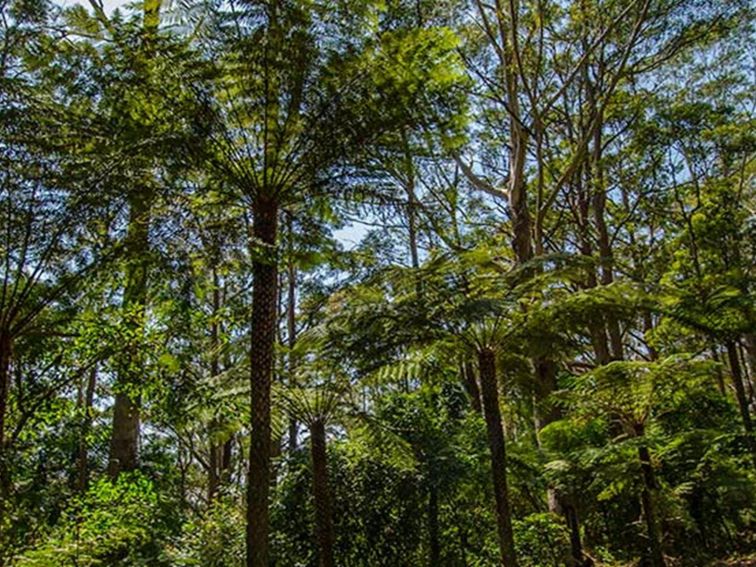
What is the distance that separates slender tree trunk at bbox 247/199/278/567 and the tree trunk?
175 centimetres

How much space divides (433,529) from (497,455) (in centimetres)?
240

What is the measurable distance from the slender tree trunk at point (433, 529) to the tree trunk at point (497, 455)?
191 cm

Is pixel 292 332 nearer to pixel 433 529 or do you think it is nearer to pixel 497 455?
pixel 433 529

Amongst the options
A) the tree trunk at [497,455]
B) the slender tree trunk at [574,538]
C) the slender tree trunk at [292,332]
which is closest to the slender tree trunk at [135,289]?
the slender tree trunk at [292,332]

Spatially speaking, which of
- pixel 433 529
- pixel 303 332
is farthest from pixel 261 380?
pixel 433 529

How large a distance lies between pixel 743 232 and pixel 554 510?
6683 millimetres

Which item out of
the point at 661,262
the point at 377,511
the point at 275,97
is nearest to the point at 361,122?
the point at 275,97

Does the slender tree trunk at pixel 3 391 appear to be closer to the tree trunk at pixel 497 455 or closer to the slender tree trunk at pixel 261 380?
the slender tree trunk at pixel 261 380

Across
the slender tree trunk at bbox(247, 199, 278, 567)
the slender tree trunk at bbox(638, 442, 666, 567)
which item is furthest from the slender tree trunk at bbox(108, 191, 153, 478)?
the slender tree trunk at bbox(638, 442, 666, 567)

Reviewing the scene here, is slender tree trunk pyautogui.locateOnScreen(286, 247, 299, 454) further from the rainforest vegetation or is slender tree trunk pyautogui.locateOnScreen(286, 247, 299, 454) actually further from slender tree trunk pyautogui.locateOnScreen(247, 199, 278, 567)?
slender tree trunk pyautogui.locateOnScreen(247, 199, 278, 567)

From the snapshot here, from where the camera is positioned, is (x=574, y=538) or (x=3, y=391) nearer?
(x=3, y=391)

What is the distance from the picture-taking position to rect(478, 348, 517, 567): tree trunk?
14.7 ft

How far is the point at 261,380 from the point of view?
4043 mm

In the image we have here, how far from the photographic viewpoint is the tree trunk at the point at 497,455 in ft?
14.7
